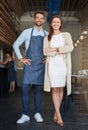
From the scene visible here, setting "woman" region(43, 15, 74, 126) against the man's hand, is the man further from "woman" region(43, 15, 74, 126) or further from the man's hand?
"woman" region(43, 15, 74, 126)

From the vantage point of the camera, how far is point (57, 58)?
15.7 feet

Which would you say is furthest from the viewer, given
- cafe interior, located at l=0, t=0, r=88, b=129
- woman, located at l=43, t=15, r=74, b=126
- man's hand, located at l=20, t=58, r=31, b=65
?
cafe interior, located at l=0, t=0, r=88, b=129

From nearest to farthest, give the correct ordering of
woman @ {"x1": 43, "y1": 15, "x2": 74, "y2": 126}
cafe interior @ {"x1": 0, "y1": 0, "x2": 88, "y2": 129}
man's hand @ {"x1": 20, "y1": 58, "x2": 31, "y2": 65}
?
woman @ {"x1": 43, "y1": 15, "x2": 74, "y2": 126} → man's hand @ {"x1": 20, "y1": 58, "x2": 31, "y2": 65} → cafe interior @ {"x1": 0, "y1": 0, "x2": 88, "y2": 129}

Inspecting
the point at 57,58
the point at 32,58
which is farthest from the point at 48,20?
the point at 57,58

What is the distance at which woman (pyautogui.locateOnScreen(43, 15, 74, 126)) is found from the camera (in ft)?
15.6

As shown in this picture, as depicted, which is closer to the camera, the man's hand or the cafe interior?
the man's hand

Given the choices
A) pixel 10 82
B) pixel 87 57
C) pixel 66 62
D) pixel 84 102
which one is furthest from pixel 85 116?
pixel 87 57

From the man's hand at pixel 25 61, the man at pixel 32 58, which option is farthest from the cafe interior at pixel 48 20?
the man's hand at pixel 25 61

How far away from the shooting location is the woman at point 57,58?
4754mm

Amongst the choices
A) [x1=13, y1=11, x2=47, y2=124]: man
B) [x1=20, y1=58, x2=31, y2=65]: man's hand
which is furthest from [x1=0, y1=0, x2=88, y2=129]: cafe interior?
[x1=20, y1=58, x2=31, y2=65]: man's hand

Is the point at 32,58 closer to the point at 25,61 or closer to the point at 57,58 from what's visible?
the point at 25,61

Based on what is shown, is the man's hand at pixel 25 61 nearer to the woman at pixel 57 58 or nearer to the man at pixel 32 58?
the man at pixel 32 58

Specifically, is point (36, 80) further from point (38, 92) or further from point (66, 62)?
point (66, 62)

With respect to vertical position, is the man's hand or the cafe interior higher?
the cafe interior
